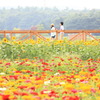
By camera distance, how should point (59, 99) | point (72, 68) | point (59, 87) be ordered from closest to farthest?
point (59, 99), point (59, 87), point (72, 68)

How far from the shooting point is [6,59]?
8430 millimetres

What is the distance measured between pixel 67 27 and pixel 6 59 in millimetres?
94379

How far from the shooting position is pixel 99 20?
93.2 m

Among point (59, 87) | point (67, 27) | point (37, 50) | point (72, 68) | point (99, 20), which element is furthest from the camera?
point (67, 27)

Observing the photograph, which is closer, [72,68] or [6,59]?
[72,68]

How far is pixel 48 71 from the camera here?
6.21 m

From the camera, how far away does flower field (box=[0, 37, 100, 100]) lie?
3.26 m

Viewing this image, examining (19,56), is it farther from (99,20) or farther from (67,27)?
(67,27)

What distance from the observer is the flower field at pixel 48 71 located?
3256 mm

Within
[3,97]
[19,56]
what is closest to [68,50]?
[19,56]

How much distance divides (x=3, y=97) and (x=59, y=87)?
4.06ft

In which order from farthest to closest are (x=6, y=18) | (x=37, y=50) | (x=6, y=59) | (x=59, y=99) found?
(x=6, y=18), (x=37, y=50), (x=6, y=59), (x=59, y=99)

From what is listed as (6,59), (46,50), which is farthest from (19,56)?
(46,50)

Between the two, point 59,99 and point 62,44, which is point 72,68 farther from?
point 62,44
